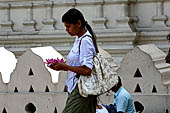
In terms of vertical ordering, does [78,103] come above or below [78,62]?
below

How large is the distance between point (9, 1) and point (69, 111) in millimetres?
9225

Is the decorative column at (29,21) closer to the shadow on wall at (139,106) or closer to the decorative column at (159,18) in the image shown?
the decorative column at (159,18)

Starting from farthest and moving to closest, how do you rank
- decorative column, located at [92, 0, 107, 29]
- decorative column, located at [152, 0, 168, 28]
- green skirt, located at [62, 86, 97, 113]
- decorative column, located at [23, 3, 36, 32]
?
decorative column, located at [23, 3, 36, 32], decorative column, located at [92, 0, 107, 29], decorative column, located at [152, 0, 168, 28], green skirt, located at [62, 86, 97, 113]

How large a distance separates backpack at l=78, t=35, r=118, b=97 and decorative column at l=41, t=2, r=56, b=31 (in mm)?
8278

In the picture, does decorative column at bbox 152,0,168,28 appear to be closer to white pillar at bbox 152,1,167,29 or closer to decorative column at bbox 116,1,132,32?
white pillar at bbox 152,1,167,29

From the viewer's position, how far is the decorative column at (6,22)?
15320 mm

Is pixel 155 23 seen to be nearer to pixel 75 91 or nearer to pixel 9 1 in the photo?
pixel 9 1

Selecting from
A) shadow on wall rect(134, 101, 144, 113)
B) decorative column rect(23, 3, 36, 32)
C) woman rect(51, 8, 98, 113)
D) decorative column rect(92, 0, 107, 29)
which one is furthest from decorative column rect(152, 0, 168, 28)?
woman rect(51, 8, 98, 113)

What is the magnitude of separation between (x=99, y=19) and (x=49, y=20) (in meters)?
1.22

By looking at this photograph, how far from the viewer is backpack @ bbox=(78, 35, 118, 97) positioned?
255 inches

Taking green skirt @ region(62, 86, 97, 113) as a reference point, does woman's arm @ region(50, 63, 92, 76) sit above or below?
above

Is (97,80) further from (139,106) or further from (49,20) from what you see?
(49,20)

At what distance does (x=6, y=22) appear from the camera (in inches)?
604

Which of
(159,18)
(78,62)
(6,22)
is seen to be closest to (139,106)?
(78,62)
